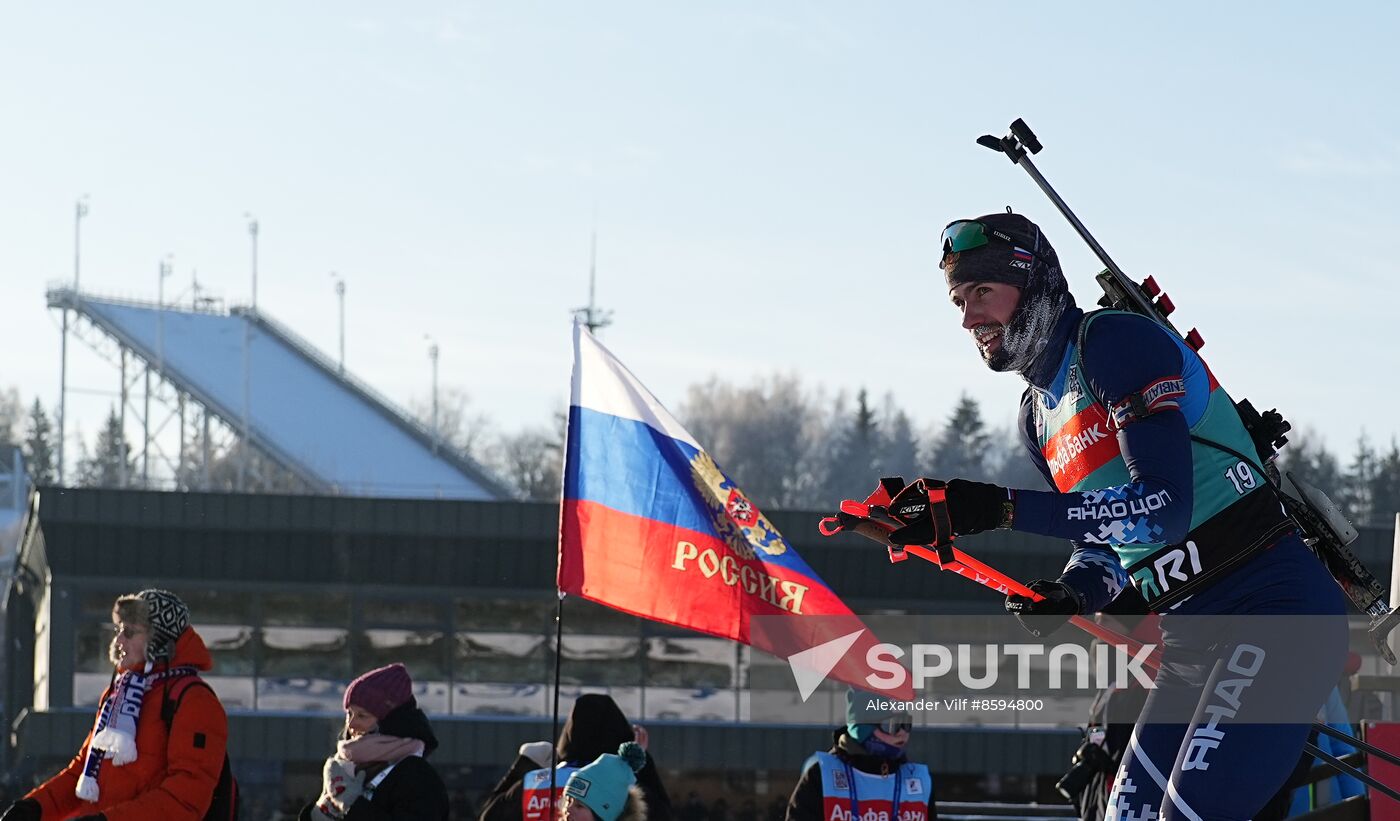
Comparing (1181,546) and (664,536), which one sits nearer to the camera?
Answer: (1181,546)

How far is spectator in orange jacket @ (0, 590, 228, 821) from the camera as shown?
7.23 m

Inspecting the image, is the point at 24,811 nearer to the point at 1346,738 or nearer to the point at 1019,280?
the point at 1019,280

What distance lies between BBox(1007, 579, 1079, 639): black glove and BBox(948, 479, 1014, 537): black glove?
27 cm

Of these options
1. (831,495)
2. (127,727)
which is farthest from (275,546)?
(831,495)

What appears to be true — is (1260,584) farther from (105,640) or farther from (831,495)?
(831,495)

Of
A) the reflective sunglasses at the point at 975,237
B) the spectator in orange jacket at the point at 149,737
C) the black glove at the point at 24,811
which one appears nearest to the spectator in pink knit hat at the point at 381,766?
the spectator in orange jacket at the point at 149,737

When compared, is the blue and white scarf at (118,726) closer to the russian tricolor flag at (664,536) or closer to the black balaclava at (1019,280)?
the russian tricolor flag at (664,536)

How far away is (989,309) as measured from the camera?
5.12 m

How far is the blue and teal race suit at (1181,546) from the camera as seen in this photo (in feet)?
15.8

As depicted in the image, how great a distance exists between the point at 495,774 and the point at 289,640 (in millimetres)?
4441

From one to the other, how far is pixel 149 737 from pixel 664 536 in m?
3.41

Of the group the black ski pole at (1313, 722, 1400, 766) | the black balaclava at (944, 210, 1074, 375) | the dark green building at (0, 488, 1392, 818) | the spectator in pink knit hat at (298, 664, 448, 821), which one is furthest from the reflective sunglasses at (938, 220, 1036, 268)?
the dark green building at (0, 488, 1392, 818)

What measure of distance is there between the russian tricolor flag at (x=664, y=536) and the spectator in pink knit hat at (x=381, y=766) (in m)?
2.61

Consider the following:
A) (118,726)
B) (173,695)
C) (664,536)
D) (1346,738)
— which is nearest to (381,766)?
(173,695)
